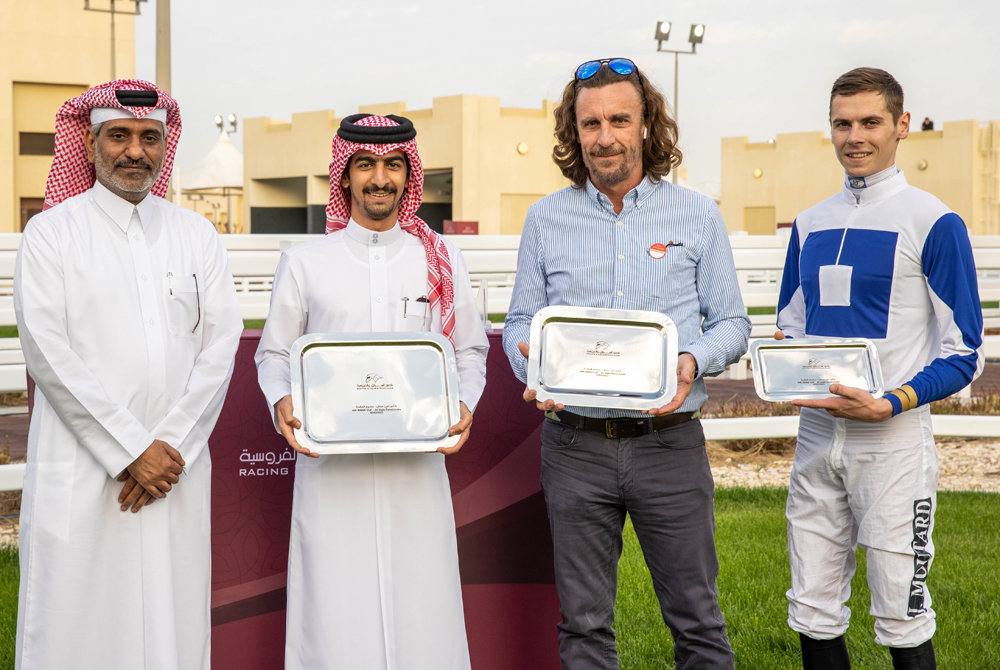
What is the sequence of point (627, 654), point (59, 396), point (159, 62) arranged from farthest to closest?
point (159, 62)
point (627, 654)
point (59, 396)

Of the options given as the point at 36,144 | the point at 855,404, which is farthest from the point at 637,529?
the point at 36,144

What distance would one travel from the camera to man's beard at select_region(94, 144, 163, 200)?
9.79 ft

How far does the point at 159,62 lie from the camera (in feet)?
35.7

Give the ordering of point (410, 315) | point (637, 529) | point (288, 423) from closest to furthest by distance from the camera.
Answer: point (288, 423)
point (637, 529)
point (410, 315)

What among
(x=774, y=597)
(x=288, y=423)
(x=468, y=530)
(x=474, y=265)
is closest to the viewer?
(x=288, y=423)

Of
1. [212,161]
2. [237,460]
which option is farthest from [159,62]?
[212,161]

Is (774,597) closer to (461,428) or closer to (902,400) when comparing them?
A: (902,400)

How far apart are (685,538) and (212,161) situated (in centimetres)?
3567

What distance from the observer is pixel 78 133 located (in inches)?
122

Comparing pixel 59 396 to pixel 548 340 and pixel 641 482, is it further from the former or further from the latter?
pixel 641 482

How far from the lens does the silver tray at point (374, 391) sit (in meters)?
2.77

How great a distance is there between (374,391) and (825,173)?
41584mm

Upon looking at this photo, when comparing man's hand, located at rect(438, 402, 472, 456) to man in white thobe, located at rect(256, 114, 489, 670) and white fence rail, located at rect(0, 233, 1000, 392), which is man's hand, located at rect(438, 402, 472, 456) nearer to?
man in white thobe, located at rect(256, 114, 489, 670)

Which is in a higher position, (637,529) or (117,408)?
(117,408)
